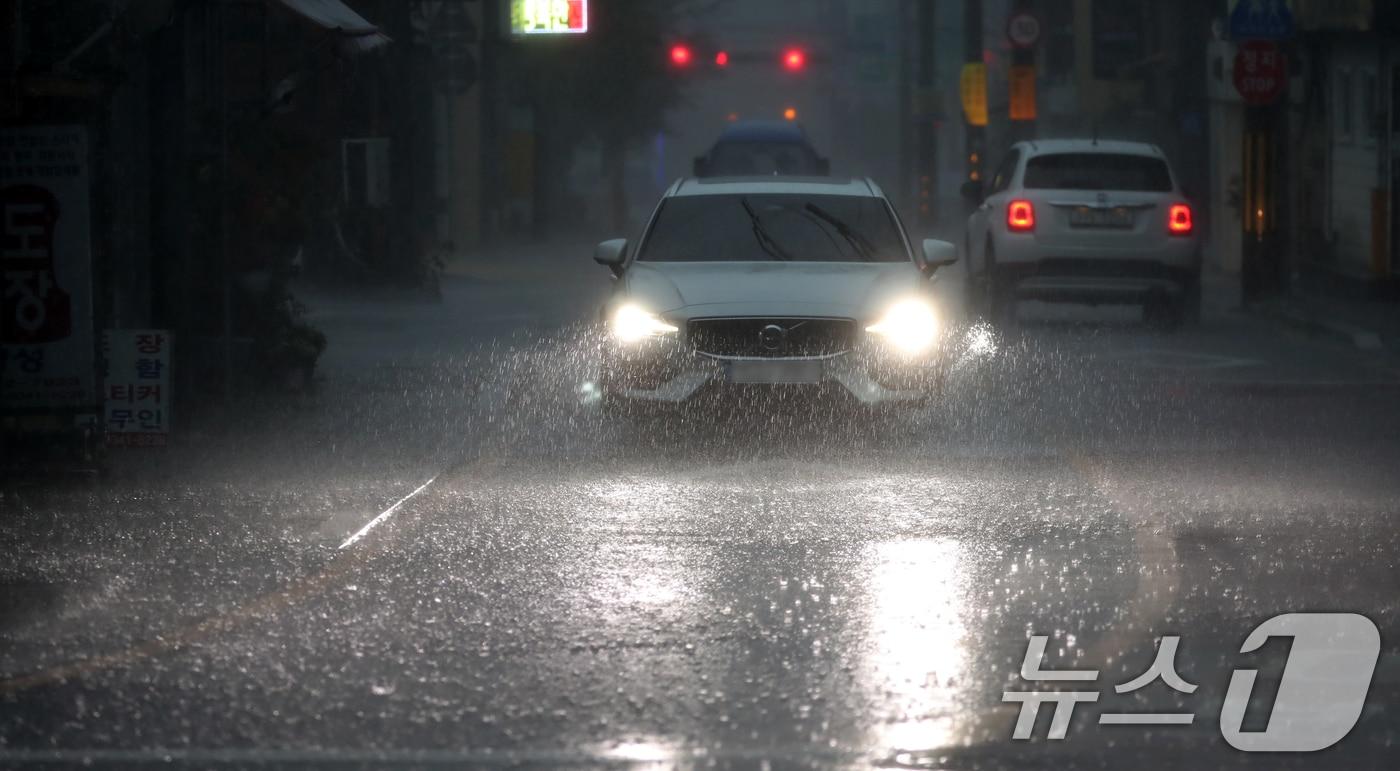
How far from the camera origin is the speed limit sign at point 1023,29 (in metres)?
35.4

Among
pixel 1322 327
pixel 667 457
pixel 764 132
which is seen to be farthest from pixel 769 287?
pixel 764 132

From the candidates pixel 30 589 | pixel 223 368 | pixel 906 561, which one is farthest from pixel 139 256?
pixel 906 561

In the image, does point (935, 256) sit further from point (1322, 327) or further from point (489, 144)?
point (489, 144)

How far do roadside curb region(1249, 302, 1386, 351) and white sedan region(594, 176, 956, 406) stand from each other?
683 cm

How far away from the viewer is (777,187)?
14.6 meters

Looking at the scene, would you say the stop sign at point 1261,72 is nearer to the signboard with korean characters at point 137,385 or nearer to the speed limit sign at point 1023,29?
the speed limit sign at point 1023,29

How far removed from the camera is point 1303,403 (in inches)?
583

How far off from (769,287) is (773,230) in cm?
130

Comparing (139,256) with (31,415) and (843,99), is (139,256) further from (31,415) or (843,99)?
(843,99)

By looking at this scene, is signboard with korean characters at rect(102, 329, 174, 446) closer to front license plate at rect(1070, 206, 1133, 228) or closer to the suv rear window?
front license plate at rect(1070, 206, 1133, 228)

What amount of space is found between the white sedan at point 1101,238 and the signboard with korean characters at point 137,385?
11.9 meters

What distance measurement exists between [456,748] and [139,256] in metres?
8.23

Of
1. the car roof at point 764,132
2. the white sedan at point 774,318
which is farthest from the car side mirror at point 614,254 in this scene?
the car roof at point 764,132

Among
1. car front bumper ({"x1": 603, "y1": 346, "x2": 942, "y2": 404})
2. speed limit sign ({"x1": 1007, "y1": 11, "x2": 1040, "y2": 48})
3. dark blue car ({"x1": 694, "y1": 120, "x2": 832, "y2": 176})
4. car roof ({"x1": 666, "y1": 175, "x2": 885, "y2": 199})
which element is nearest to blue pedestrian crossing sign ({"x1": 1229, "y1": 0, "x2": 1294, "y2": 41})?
car roof ({"x1": 666, "y1": 175, "x2": 885, "y2": 199})
